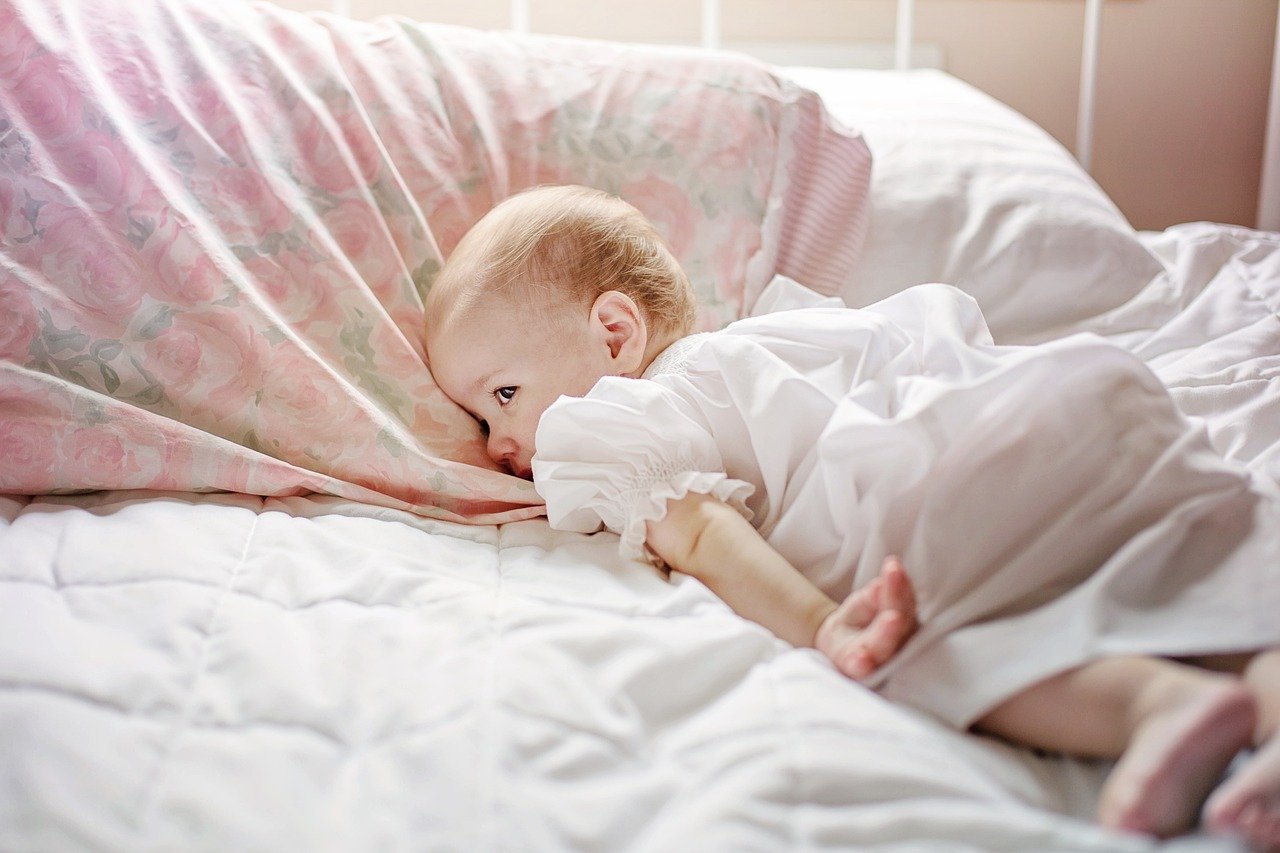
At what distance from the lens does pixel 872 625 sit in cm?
75

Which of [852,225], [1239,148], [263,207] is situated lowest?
[1239,148]

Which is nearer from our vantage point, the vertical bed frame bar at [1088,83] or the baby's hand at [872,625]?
the baby's hand at [872,625]

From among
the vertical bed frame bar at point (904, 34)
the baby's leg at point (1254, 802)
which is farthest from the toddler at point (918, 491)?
the vertical bed frame bar at point (904, 34)

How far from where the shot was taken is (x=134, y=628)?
2.46ft

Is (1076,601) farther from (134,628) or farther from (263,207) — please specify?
(263,207)

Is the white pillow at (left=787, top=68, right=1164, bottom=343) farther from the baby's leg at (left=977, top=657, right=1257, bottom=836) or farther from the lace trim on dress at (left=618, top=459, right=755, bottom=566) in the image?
the baby's leg at (left=977, top=657, right=1257, bottom=836)

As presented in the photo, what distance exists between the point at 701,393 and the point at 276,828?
1.81ft

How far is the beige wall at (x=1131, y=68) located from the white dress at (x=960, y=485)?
1.36 metres

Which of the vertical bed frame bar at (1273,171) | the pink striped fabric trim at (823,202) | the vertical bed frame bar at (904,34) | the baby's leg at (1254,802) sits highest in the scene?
the vertical bed frame bar at (904,34)

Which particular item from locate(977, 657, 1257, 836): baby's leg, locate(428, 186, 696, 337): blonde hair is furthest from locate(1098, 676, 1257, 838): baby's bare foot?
locate(428, 186, 696, 337): blonde hair

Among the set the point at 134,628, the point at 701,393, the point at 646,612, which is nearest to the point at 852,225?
the point at 701,393

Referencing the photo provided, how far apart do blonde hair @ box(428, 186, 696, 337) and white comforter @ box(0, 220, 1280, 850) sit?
11.5 inches

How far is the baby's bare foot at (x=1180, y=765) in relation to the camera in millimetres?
573

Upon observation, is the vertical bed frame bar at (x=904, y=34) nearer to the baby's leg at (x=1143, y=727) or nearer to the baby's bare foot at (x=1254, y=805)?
the baby's leg at (x=1143, y=727)
